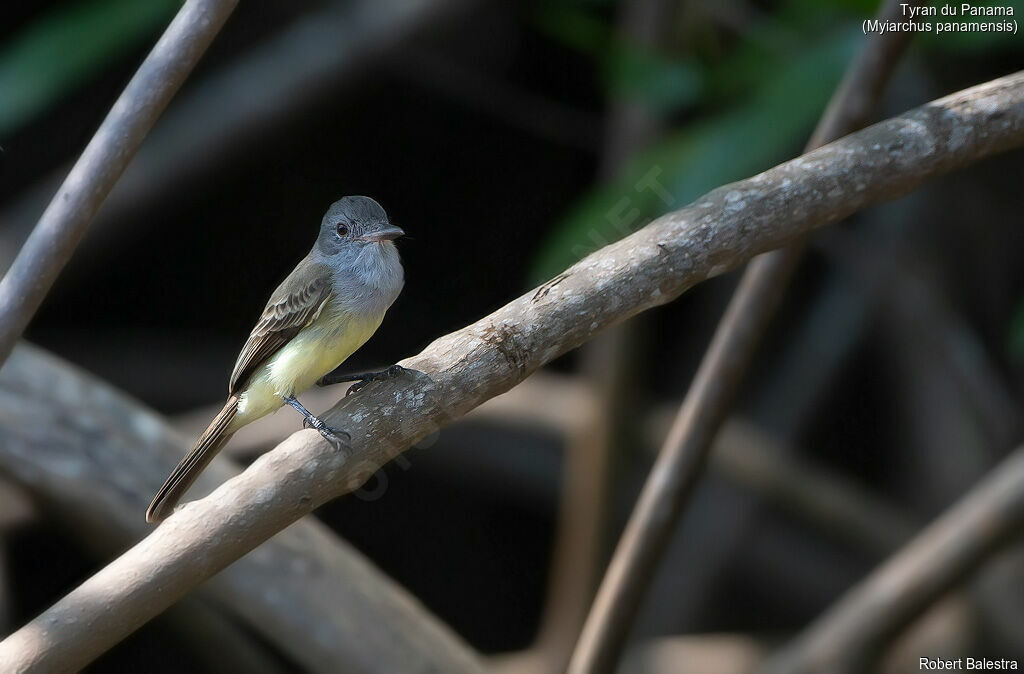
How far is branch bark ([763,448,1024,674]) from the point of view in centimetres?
291

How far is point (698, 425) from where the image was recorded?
7.67 ft

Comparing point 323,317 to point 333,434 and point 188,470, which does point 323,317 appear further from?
point 333,434

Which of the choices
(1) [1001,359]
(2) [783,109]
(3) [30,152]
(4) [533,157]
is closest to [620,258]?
(2) [783,109]

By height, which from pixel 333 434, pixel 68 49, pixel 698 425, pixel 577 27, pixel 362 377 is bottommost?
pixel 333 434

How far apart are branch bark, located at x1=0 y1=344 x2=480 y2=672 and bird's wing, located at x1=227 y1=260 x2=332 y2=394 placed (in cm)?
66

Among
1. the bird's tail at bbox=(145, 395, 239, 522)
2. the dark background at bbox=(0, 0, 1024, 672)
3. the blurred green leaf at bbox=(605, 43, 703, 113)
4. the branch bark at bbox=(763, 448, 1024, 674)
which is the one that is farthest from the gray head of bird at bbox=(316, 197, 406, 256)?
the branch bark at bbox=(763, 448, 1024, 674)

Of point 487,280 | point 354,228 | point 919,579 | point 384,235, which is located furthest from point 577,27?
point 919,579

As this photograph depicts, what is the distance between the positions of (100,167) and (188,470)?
586 mm

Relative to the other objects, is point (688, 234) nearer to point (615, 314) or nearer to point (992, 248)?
point (615, 314)

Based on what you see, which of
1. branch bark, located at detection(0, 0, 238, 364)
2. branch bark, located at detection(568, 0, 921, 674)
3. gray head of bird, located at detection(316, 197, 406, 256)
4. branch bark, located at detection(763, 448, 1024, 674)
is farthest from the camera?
branch bark, located at detection(763, 448, 1024, 674)

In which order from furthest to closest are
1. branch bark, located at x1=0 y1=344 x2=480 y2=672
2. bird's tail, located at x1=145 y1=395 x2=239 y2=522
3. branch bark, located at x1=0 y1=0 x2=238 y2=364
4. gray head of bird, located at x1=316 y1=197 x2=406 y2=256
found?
1. branch bark, located at x1=0 y1=344 x2=480 y2=672
2. gray head of bird, located at x1=316 y1=197 x2=406 y2=256
3. bird's tail, located at x1=145 y1=395 x2=239 y2=522
4. branch bark, located at x1=0 y1=0 x2=238 y2=364

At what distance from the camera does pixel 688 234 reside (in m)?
1.77

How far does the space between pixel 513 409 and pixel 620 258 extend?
251cm

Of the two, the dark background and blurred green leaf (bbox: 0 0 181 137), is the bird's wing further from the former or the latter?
blurred green leaf (bbox: 0 0 181 137)
